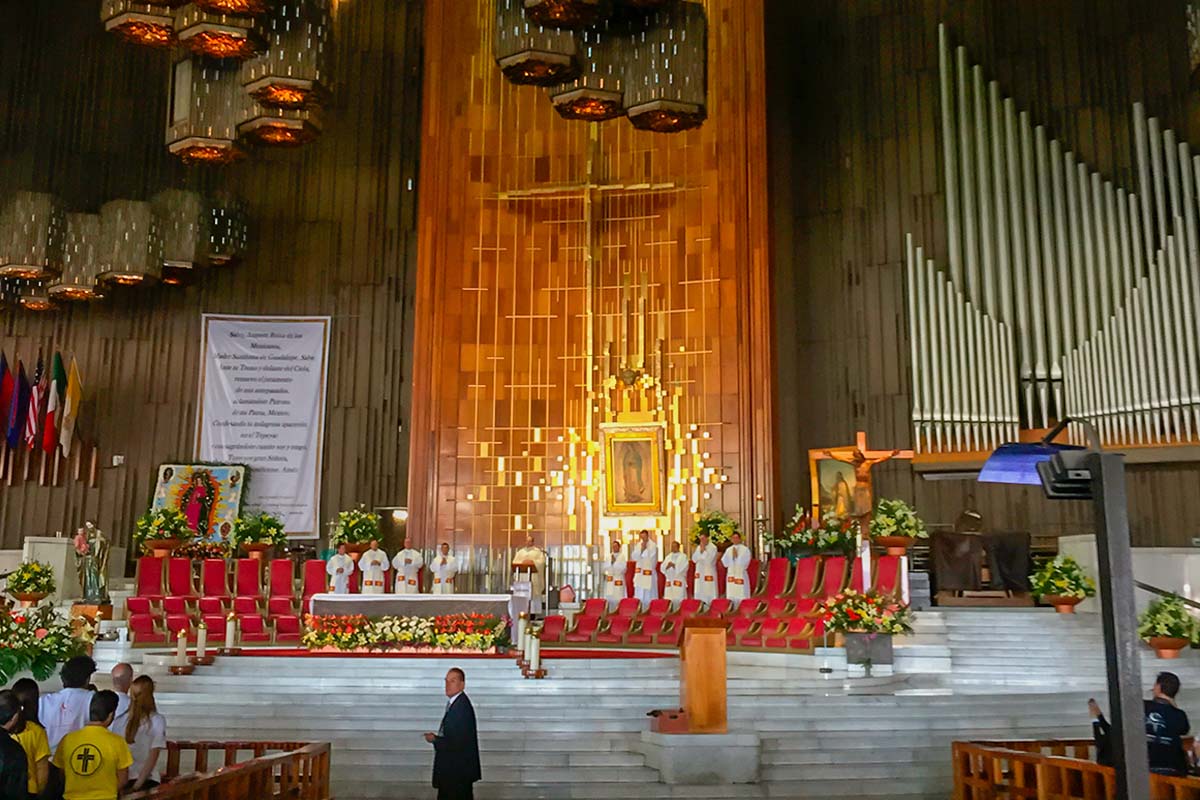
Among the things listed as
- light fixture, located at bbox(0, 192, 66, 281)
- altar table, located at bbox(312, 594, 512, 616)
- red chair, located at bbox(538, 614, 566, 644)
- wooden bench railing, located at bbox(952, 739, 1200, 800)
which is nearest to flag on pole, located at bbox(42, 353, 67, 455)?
light fixture, located at bbox(0, 192, 66, 281)

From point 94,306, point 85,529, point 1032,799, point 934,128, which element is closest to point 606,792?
point 1032,799

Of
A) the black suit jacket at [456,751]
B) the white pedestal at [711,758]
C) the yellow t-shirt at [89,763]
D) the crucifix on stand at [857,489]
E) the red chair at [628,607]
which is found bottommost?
the white pedestal at [711,758]

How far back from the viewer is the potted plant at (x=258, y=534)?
15.6m

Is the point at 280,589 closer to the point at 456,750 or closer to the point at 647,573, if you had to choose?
the point at 647,573

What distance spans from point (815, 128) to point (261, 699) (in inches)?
471

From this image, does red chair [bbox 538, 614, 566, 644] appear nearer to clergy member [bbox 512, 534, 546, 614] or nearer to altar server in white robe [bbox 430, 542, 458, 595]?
altar server in white robe [bbox 430, 542, 458, 595]

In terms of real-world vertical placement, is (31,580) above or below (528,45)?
below

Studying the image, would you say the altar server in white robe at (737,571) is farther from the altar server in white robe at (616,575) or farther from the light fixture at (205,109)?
the light fixture at (205,109)

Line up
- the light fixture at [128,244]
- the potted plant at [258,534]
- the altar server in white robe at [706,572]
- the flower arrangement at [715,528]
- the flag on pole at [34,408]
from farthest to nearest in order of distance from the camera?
the flag on pole at [34,408]
the light fixture at [128,244]
the potted plant at [258,534]
the flower arrangement at [715,528]
the altar server in white robe at [706,572]

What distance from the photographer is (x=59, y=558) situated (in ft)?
49.1

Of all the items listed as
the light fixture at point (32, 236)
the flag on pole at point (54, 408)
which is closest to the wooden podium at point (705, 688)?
the light fixture at point (32, 236)

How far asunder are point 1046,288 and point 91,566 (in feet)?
40.5

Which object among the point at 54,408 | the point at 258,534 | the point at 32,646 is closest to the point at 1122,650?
the point at 32,646

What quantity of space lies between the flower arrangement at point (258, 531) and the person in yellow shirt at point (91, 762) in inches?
430
